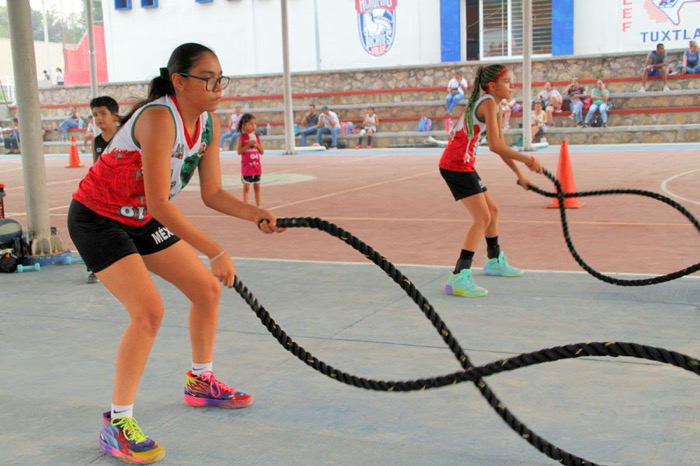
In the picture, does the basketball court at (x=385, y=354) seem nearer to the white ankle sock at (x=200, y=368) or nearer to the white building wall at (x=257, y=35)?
the white ankle sock at (x=200, y=368)

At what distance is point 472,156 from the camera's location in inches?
286

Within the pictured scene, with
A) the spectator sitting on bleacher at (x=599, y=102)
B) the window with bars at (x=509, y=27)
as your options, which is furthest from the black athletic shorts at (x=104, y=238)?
the window with bars at (x=509, y=27)

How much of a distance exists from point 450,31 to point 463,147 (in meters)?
26.7

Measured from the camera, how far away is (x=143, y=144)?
3.79 m

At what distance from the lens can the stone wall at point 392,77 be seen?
2867cm

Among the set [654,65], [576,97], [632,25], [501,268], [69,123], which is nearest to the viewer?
[501,268]

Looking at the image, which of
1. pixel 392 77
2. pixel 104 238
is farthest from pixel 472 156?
pixel 392 77

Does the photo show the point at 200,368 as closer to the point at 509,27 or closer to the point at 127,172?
the point at 127,172

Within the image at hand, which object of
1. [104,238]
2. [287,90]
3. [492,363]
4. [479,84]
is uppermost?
[287,90]

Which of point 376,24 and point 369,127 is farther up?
point 376,24

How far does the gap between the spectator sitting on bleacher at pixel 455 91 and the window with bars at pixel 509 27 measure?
4.49 metres

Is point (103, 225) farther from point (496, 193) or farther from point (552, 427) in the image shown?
point (496, 193)

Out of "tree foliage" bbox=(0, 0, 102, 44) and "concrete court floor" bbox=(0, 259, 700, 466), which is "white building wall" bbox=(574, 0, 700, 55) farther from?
"tree foliage" bbox=(0, 0, 102, 44)

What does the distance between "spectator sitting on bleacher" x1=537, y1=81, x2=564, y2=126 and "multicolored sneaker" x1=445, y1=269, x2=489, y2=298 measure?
70.5 ft
